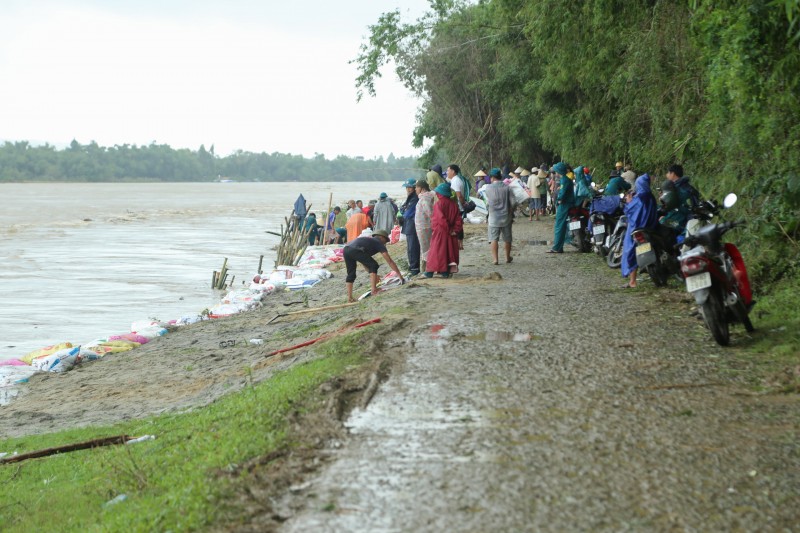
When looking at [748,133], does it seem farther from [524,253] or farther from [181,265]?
[181,265]

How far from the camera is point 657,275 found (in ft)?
35.6

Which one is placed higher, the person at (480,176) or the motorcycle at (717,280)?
the person at (480,176)

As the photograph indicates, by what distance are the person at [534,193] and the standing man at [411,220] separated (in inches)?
525

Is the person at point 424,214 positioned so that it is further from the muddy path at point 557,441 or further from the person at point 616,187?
the muddy path at point 557,441

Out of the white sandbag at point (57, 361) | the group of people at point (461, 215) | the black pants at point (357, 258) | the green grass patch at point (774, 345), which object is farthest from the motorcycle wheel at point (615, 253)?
the white sandbag at point (57, 361)

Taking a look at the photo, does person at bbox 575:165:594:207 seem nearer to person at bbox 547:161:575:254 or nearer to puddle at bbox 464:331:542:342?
person at bbox 547:161:575:254

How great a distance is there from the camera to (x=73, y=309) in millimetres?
19422

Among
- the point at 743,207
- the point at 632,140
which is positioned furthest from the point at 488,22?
the point at 743,207

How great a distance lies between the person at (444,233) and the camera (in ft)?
42.2

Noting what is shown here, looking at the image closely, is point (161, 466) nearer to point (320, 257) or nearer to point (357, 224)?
point (357, 224)

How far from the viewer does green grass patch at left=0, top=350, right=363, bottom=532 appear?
178 inches

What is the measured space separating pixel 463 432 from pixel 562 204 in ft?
36.7

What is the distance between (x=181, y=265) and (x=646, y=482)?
26.5 m

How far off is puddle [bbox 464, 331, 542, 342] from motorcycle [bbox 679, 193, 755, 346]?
4.69 ft
